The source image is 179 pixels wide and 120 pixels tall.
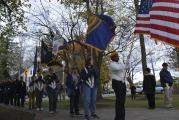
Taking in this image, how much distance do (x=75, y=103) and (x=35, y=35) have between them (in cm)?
1253

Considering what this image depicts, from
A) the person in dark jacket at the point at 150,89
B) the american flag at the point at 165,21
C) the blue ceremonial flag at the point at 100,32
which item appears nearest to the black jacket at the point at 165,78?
the person in dark jacket at the point at 150,89

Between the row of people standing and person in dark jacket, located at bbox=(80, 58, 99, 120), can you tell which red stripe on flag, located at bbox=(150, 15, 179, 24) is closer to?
person in dark jacket, located at bbox=(80, 58, 99, 120)

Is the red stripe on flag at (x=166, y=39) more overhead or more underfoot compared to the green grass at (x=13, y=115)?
more overhead

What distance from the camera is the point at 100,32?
57.6 feet

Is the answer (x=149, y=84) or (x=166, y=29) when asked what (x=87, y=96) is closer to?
(x=149, y=84)

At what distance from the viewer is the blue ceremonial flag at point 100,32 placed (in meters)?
17.0

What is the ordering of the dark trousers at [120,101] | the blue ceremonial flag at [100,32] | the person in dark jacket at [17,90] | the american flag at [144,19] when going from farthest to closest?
1. the person in dark jacket at [17,90]
2. the blue ceremonial flag at [100,32]
3. the dark trousers at [120,101]
4. the american flag at [144,19]

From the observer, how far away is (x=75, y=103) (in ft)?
65.2

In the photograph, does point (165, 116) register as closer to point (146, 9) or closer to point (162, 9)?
point (146, 9)

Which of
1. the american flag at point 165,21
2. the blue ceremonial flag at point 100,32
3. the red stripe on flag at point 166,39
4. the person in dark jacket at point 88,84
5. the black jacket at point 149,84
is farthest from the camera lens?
the black jacket at point 149,84

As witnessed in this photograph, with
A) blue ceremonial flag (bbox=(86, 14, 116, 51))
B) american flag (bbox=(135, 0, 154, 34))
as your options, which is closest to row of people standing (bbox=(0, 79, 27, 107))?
blue ceremonial flag (bbox=(86, 14, 116, 51))

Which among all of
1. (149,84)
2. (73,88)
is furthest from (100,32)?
(149,84)

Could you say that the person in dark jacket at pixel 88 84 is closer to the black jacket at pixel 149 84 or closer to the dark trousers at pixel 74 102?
the dark trousers at pixel 74 102

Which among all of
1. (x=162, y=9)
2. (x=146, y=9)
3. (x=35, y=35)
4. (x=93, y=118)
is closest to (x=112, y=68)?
(x=146, y=9)
